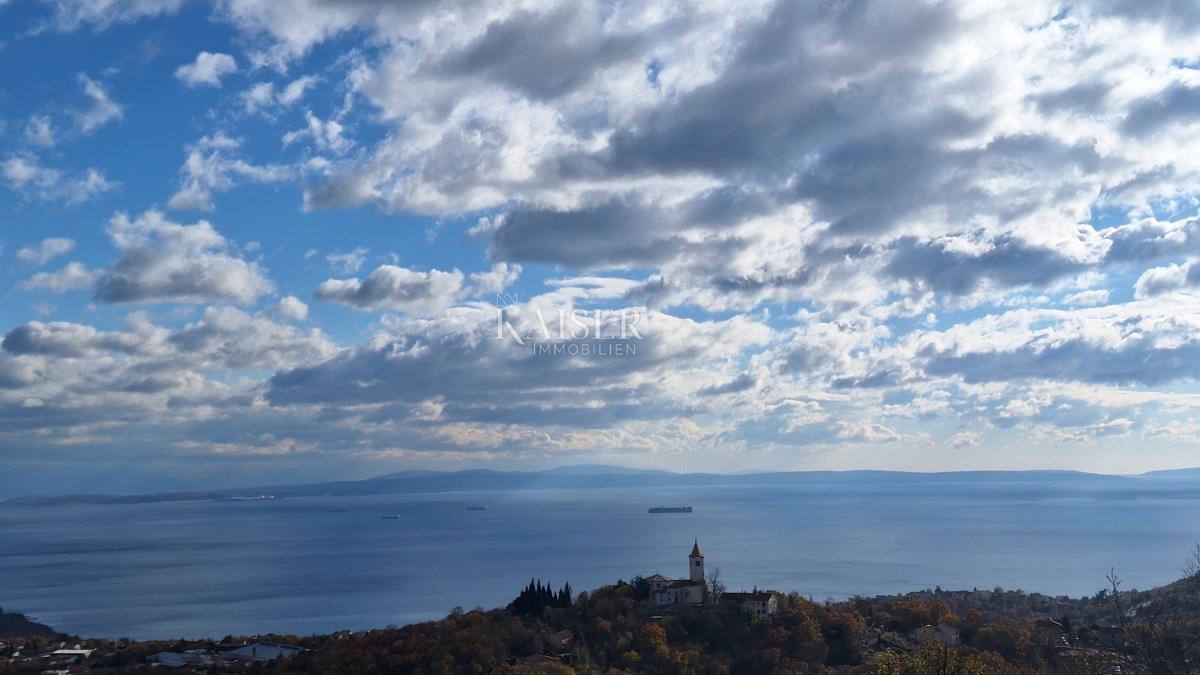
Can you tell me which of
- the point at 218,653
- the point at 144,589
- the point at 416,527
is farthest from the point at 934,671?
the point at 416,527

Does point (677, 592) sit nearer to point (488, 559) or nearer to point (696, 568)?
point (696, 568)

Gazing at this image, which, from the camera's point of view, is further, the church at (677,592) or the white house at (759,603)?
the church at (677,592)

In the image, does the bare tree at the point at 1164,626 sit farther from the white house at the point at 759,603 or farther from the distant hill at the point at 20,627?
the distant hill at the point at 20,627

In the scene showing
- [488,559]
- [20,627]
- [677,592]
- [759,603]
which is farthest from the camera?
[488,559]

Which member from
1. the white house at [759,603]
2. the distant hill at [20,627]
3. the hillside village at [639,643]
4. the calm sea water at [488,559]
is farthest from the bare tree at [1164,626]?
the distant hill at [20,627]

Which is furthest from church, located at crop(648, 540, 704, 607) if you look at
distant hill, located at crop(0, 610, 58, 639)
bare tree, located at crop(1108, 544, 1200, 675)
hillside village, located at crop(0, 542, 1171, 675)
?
distant hill, located at crop(0, 610, 58, 639)

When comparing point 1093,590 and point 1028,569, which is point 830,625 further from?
point 1028,569

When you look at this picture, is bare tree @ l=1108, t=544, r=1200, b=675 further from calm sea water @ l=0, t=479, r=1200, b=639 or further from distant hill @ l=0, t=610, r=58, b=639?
distant hill @ l=0, t=610, r=58, b=639

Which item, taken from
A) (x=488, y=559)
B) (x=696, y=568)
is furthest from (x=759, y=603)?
(x=488, y=559)
